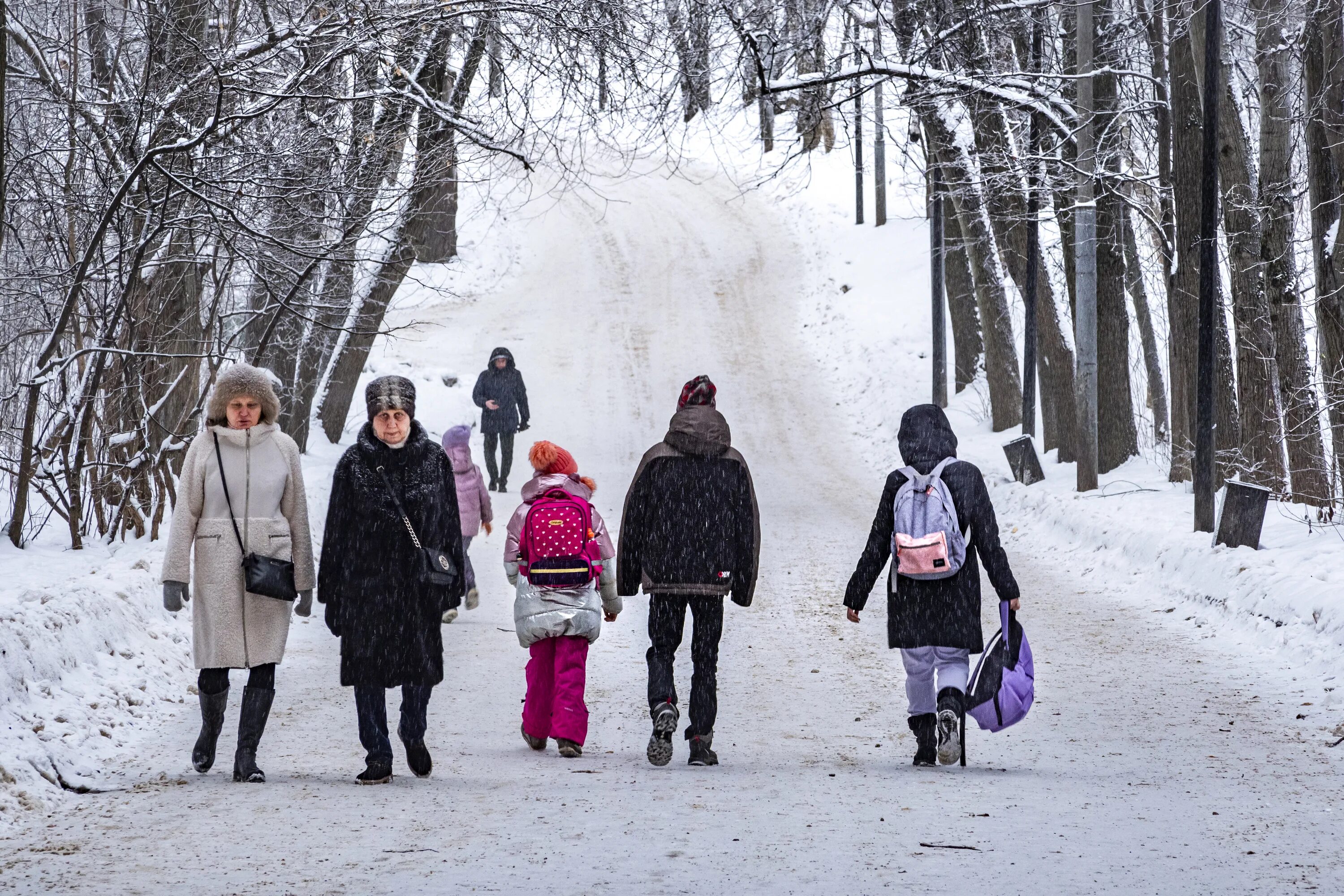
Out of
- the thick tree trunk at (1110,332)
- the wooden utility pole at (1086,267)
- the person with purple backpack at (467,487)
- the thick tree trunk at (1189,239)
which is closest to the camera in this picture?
the person with purple backpack at (467,487)

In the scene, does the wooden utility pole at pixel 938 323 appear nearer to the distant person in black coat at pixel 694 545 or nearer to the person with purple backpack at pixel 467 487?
the person with purple backpack at pixel 467 487

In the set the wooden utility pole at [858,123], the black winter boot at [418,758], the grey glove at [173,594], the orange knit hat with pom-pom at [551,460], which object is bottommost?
the black winter boot at [418,758]

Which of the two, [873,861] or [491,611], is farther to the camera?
[491,611]

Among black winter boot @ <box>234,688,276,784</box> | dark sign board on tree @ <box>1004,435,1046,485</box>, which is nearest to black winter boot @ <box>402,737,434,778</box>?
black winter boot @ <box>234,688,276,784</box>

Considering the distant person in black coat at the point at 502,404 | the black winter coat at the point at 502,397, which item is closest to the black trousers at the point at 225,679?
the distant person in black coat at the point at 502,404

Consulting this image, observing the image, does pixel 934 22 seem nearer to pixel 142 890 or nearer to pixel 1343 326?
pixel 1343 326

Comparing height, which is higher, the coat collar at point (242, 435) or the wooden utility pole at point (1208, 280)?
the wooden utility pole at point (1208, 280)

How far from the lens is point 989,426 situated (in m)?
22.8

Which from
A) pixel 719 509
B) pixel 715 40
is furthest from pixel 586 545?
pixel 715 40

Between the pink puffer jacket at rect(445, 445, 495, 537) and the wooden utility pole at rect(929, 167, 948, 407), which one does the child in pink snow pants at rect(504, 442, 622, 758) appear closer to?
the pink puffer jacket at rect(445, 445, 495, 537)

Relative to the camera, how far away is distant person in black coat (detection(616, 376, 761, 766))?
6.57 meters

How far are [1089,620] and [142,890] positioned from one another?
7738 mm

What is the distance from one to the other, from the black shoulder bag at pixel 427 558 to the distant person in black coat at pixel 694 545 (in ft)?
2.95

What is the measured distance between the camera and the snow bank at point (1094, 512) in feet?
30.6
